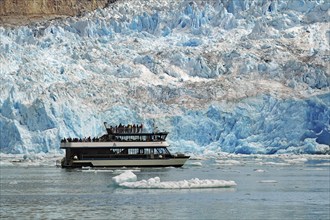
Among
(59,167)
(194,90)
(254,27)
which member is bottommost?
(59,167)

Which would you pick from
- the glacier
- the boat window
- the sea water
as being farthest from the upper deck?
the glacier

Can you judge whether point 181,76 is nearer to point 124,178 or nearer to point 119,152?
point 119,152

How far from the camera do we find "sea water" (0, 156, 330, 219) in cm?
2050

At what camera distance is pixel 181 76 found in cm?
5412

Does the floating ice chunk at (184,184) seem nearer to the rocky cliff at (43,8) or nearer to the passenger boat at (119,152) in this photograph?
the passenger boat at (119,152)

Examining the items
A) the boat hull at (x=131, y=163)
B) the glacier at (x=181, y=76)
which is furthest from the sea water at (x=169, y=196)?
the glacier at (x=181, y=76)

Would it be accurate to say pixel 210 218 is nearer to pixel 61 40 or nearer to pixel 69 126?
pixel 69 126

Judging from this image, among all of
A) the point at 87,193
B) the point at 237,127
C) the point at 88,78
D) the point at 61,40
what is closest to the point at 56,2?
the point at 61,40

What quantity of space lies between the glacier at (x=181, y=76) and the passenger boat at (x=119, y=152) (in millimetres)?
7116

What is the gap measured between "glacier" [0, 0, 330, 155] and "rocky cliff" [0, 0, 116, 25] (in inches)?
791

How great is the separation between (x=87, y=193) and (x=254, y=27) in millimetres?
32477

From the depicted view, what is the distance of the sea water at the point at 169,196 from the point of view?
2050 cm

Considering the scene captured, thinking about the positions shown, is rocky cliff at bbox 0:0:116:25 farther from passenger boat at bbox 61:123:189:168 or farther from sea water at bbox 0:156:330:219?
sea water at bbox 0:156:330:219

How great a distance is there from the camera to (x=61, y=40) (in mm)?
57844
